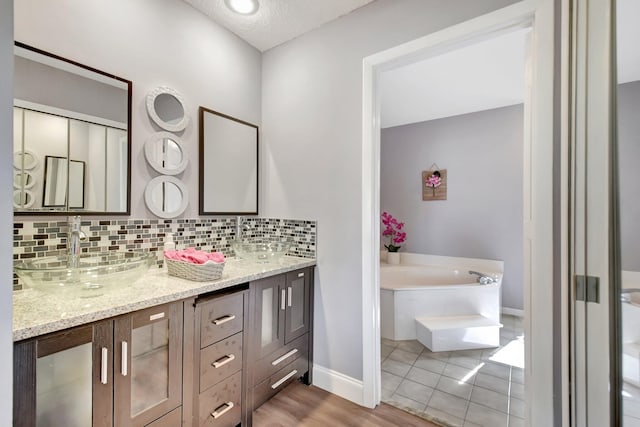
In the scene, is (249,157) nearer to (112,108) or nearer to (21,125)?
(112,108)

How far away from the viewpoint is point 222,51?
2.05 metres

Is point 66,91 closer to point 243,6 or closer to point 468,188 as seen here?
point 243,6

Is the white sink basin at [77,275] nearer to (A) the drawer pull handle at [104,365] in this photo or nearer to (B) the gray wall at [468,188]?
(A) the drawer pull handle at [104,365]

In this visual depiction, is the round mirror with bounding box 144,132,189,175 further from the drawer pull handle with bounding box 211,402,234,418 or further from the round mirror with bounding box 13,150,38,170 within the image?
the drawer pull handle with bounding box 211,402,234,418

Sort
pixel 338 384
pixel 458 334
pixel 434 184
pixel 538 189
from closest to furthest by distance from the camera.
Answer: pixel 538 189
pixel 338 384
pixel 458 334
pixel 434 184

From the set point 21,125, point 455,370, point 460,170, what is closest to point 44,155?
point 21,125

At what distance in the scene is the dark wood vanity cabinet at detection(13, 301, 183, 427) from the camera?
89 centimetres

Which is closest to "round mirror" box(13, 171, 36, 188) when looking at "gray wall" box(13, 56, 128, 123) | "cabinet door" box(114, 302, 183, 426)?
"gray wall" box(13, 56, 128, 123)

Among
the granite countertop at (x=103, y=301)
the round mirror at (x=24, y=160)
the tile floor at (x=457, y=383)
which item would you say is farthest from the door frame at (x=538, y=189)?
the round mirror at (x=24, y=160)

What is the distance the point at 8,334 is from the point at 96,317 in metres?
0.37

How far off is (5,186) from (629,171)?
159 cm

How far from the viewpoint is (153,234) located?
1694 mm

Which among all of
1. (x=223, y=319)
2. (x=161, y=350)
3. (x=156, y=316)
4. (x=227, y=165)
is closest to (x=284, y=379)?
(x=223, y=319)

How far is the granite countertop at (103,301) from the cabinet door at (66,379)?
0.16ft
